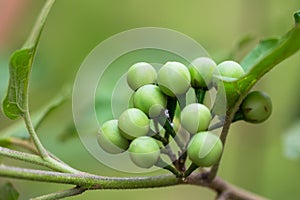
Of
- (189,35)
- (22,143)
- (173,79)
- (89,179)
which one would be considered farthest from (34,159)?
(189,35)

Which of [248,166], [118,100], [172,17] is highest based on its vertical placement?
[118,100]

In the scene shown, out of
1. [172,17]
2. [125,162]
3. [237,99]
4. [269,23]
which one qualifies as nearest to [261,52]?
[237,99]

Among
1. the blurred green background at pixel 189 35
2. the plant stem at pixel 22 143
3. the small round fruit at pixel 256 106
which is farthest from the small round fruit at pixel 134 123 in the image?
the blurred green background at pixel 189 35

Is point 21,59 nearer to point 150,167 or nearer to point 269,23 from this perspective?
point 150,167

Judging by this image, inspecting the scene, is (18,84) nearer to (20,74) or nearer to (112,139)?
(20,74)

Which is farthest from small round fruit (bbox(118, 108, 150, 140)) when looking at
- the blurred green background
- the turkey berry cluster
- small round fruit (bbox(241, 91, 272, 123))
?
the blurred green background

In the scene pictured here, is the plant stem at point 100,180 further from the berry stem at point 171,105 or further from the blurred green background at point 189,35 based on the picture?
the blurred green background at point 189,35
